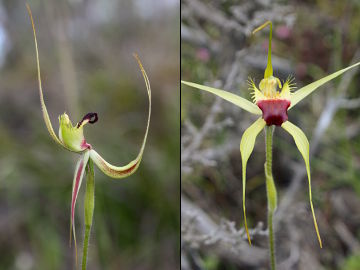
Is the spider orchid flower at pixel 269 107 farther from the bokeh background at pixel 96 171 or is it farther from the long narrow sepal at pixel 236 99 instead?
the bokeh background at pixel 96 171

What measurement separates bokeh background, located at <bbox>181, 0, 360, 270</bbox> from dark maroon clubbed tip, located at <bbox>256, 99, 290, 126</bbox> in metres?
0.53

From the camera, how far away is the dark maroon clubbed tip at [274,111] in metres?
0.71

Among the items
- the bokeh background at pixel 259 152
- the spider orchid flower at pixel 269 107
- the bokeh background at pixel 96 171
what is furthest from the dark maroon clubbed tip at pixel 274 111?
the bokeh background at pixel 96 171

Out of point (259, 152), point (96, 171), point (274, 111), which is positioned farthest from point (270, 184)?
point (96, 171)

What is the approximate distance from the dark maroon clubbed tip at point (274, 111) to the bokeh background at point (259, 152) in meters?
0.53

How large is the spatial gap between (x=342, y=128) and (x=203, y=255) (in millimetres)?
680

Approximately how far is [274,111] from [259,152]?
90cm

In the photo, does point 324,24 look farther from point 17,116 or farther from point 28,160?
point 17,116

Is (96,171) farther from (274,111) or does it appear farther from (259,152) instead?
(274,111)

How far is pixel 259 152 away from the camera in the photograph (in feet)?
5.23

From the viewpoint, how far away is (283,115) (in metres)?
0.71

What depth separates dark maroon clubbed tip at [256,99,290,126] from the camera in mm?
708

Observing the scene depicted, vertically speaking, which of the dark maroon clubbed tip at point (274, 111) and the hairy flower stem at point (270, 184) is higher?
the dark maroon clubbed tip at point (274, 111)

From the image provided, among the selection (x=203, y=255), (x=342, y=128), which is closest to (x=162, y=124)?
(x=342, y=128)
